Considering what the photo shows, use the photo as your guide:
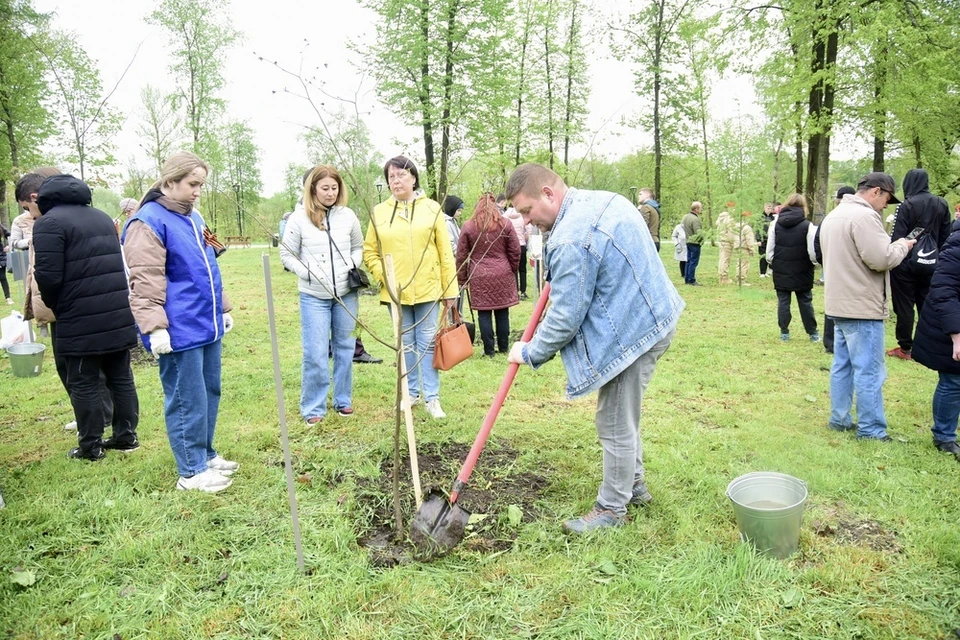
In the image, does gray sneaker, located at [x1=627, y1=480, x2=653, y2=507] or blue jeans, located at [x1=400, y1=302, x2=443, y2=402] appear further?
blue jeans, located at [x1=400, y1=302, x2=443, y2=402]

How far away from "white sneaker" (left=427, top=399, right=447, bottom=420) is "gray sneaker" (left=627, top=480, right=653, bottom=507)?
6.39 ft

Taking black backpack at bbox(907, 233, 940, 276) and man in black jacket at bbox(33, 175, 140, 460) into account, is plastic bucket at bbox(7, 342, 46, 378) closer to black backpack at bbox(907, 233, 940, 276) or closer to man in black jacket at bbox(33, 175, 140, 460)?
man in black jacket at bbox(33, 175, 140, 460)

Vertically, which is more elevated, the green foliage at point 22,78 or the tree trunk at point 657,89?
the tree trunk at point 657,89

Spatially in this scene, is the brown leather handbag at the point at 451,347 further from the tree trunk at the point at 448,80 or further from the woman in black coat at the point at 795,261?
the tree trunk at the point at 448,80

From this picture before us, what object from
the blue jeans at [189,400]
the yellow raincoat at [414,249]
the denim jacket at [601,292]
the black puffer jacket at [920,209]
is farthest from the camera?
the black puffer jacket at [920,209]

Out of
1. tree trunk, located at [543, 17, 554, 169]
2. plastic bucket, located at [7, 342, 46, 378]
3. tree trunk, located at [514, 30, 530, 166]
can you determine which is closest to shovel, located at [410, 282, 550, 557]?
plastic bucket, located at [7, 342, 46, 378]

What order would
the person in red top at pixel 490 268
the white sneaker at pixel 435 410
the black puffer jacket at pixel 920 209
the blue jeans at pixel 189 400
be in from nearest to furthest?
the blue jeans at pixel 189 400 → the white sneaker at pixel 435 410 → the black puffer jacket at pixel 920 209 → the person in red top at pixel 490 268

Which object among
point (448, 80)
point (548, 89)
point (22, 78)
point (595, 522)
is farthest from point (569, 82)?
point (595, 522)

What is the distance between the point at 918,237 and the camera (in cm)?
599

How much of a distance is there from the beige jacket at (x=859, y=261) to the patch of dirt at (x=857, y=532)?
1.67 meters

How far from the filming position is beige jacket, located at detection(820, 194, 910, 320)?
4266mm

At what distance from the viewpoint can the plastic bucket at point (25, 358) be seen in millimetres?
6383

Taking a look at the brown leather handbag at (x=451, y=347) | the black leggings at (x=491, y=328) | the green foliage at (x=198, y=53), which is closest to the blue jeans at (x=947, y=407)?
the brown leather handbag at (x=451, y=347)

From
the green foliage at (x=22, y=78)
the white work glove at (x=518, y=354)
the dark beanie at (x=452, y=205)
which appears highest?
the green foliage at (x=22, y=78)
